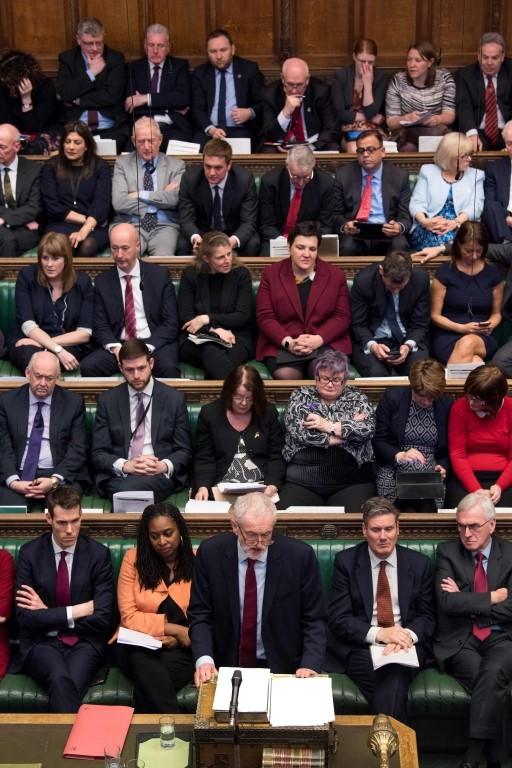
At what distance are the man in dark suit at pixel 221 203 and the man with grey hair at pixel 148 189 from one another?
127mm

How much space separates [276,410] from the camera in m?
5.79

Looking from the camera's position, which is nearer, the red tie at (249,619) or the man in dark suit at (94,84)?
the red tie at (249,619)

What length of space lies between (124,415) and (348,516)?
3.81 ft

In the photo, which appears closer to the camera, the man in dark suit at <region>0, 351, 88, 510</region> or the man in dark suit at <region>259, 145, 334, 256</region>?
the man in dark suit at <region>0, 351, 88, 510</region>

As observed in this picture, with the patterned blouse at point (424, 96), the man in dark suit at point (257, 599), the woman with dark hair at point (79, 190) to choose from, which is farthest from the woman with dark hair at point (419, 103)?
the man in dark suit at point (257, 599)

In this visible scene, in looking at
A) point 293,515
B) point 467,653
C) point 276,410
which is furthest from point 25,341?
point 467,653

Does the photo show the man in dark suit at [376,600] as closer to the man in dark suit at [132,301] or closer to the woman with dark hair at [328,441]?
the woman with dark hair at [328,441]

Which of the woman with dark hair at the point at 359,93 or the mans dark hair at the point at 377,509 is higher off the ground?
the woman with dark hair at the point at 359,93

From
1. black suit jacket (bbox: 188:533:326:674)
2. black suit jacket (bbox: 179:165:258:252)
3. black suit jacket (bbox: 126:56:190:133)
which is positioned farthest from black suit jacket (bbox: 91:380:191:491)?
black suit jacket (bbox: 126:56:190:133)

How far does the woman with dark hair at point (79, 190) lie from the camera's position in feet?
23.6

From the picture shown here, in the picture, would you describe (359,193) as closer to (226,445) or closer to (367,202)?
(367,202)

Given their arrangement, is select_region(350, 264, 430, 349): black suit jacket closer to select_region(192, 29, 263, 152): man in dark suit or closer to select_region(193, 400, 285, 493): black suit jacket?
select_region(193, 400, 285, 493): black suit jacket

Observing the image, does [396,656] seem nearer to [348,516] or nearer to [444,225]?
Result: [348,516]

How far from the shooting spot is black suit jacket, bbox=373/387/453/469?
567 centimetres
